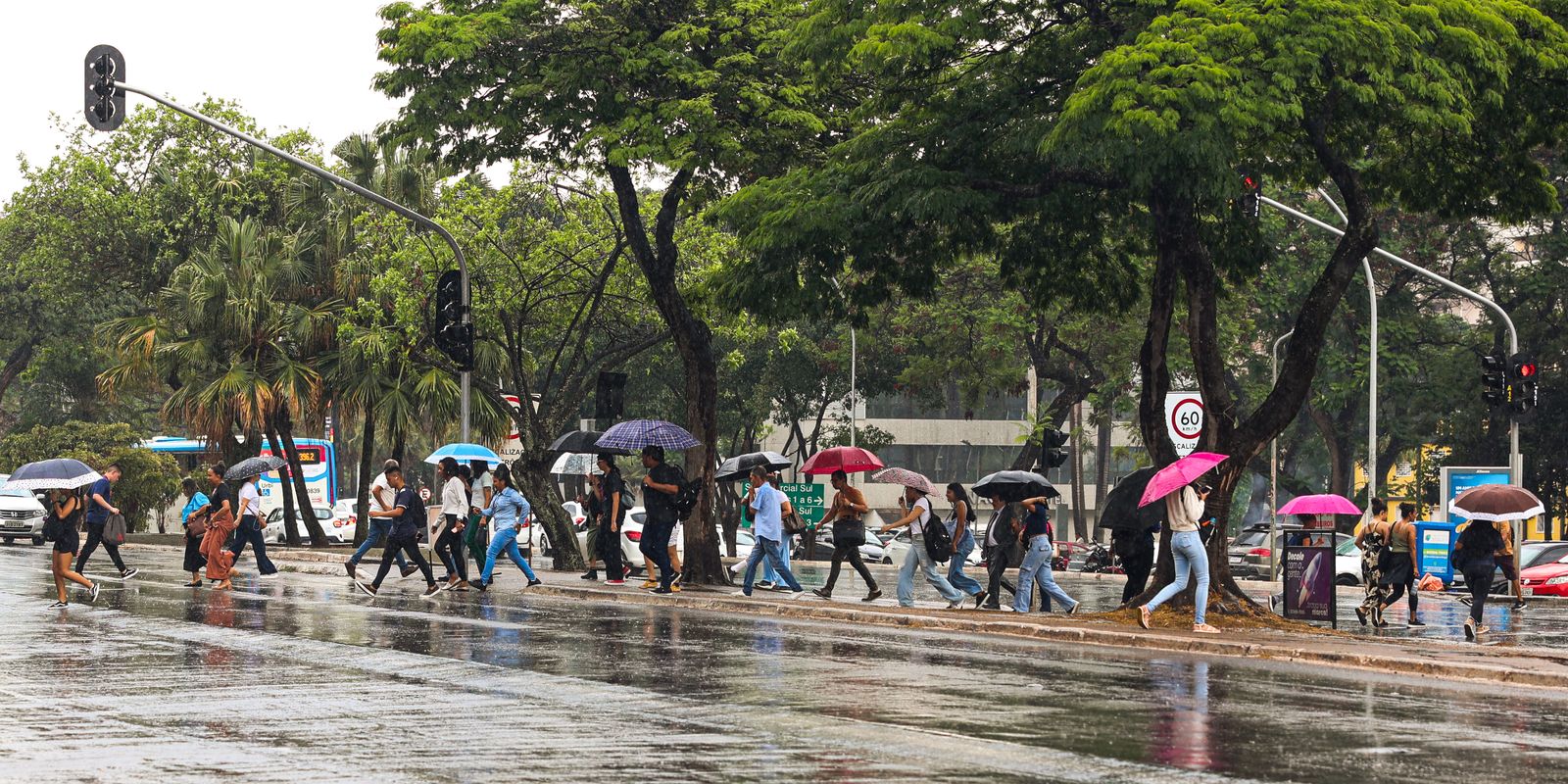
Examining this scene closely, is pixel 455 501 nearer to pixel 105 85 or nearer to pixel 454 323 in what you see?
pixel 454 323

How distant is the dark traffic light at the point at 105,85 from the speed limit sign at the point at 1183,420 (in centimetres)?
1354

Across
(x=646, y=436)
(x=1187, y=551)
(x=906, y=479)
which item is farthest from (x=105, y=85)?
(x=1187, y=551)

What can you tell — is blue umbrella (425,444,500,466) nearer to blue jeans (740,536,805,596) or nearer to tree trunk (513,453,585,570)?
tree trunk (513,453,585,570)

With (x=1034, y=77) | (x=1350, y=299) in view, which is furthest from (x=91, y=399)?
(x=1034, y=77)

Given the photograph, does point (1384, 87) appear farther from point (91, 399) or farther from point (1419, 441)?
point (91, 399)

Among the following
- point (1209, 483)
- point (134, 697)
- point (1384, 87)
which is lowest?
point (134, 697)

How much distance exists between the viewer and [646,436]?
89.0 ft

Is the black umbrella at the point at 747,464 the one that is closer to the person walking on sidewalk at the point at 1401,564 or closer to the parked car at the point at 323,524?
the person walking on sidewalk at the point at 1401,564

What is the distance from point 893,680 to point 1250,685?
8.68 feet

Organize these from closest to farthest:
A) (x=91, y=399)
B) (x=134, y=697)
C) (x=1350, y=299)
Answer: (x=134, y=697) → (x=1350, y=299) → (x=91, y=399)

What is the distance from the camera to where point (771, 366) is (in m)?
56.6

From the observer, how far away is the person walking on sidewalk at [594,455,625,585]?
26.4m

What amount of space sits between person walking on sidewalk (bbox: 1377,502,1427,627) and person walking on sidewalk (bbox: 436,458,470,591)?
12.0 metres

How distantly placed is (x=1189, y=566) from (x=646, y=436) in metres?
10.1
